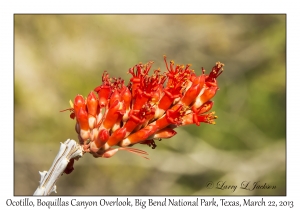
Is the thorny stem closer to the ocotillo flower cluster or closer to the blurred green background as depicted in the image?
the ocotillo flower cluster

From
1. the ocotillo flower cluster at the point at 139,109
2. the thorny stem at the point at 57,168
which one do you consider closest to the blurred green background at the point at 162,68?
the ocotillo flower cluster at the point at 139,109

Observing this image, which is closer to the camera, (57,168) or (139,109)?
(57,168)

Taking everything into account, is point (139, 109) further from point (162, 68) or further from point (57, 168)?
point (162, 68)

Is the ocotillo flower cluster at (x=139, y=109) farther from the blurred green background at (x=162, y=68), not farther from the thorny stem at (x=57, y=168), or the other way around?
the blurred green background at (x=162, y=68)

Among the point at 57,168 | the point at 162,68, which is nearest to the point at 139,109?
the point at 57,168

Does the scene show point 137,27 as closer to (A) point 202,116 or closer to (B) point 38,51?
(B) point 38,51
